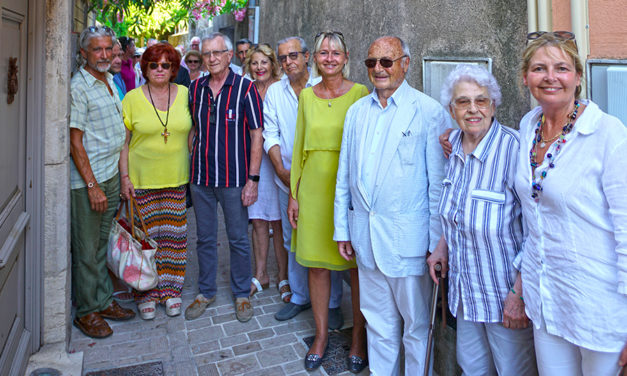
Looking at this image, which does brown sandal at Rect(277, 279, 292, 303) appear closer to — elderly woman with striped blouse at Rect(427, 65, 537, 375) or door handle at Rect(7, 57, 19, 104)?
elderly woman with striped blouse at Rect(427, 65, 537, 375)

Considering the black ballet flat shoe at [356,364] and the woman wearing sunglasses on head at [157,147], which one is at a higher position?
the woman wearing sunglasses on head at [157,147]

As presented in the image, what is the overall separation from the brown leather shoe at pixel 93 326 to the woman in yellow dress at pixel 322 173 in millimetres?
1511

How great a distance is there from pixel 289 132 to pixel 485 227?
207 centimetres

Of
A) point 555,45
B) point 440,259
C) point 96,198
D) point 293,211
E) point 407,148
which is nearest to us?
point 555,45

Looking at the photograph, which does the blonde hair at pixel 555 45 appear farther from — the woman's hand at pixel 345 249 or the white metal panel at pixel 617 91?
the woman's hand at pixel 345 249

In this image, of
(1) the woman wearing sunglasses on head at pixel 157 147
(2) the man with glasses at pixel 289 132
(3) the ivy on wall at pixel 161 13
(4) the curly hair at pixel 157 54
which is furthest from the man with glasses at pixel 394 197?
(3) the ivy on wall at pixel 161 13

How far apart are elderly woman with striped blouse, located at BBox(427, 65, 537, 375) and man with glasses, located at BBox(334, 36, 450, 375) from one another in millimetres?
276

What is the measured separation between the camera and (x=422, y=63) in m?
3.69

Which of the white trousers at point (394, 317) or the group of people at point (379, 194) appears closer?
the group of people at point (379, 194)

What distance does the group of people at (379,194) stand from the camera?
75.2 inches

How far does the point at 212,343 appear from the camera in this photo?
372cm

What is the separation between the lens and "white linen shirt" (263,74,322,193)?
13.2 ft

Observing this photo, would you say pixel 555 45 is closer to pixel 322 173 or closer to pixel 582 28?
pixel 582 28

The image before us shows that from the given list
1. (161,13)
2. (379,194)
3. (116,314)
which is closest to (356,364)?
(379,194)
